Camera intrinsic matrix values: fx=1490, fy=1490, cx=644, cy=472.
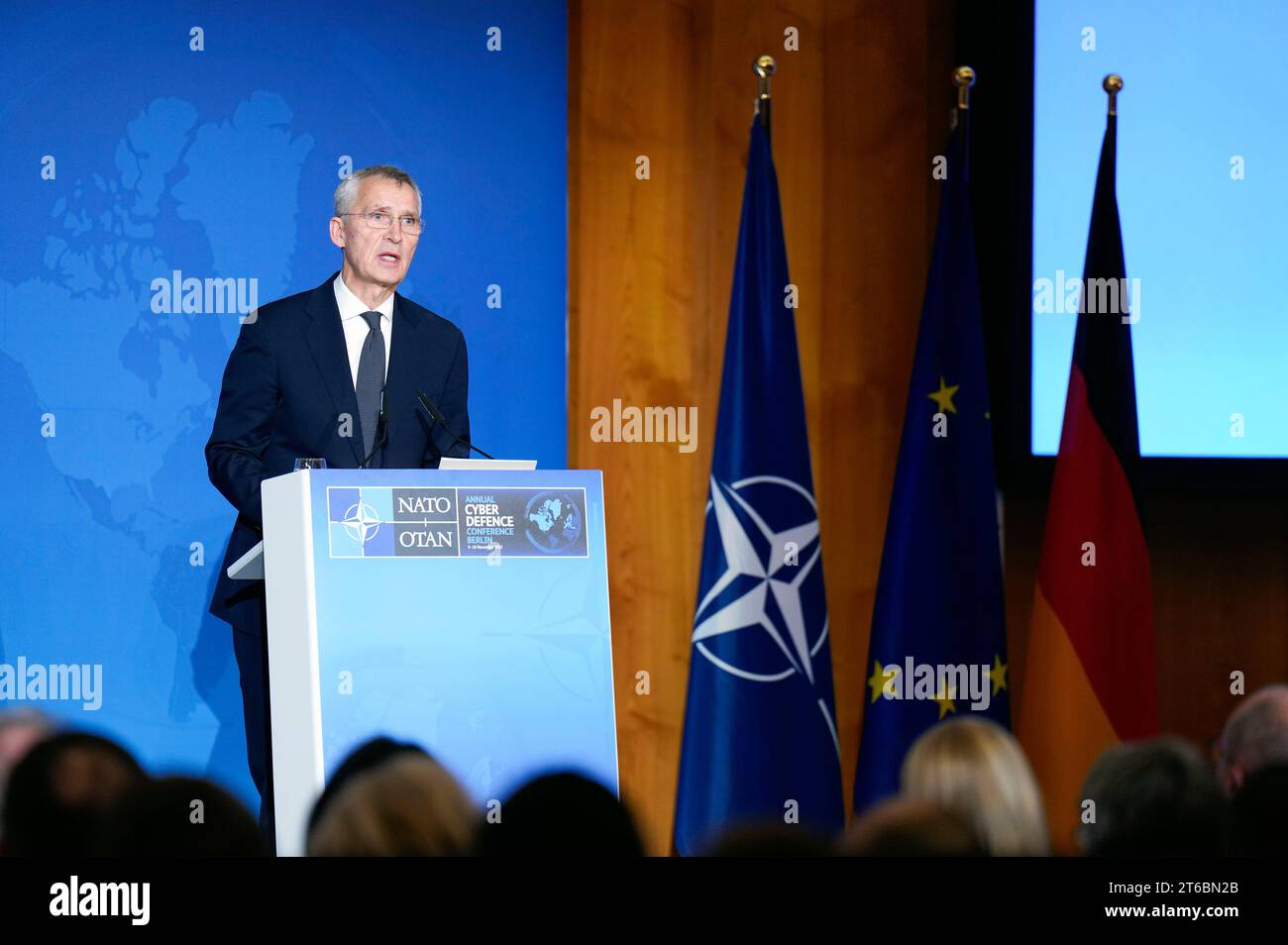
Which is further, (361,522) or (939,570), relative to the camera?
(939,570)

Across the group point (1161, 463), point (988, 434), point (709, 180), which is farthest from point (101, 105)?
point (1161, 463)

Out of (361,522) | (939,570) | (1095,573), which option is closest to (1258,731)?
(1095,573)

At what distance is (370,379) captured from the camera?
4.16m

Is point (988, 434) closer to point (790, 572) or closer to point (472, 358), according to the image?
point (790, 572)

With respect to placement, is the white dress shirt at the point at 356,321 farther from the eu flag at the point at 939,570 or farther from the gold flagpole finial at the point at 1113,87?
the gold flagpole finial at the point at 1113,87

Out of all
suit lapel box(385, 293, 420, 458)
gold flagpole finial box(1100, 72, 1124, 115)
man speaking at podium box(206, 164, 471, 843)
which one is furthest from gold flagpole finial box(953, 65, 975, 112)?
suit lapel box(385, 293, 420, 458)

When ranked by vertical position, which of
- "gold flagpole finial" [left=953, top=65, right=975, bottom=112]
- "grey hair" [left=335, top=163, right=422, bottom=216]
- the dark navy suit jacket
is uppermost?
"gold flagpole finial" [left=953, top=65, right=975, bottom=112]

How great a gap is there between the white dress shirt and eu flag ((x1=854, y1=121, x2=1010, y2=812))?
1628mm

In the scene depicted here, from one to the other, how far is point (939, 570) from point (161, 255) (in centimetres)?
276

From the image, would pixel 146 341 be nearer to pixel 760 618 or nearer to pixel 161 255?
pixel 161 255

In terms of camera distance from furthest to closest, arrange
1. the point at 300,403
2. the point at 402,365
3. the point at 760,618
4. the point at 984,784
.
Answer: the point at 760,618
the point at 402,365
the point at 300,403
the point at 984,784

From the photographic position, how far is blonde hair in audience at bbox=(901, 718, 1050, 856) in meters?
2.01

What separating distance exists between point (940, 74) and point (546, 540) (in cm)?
295

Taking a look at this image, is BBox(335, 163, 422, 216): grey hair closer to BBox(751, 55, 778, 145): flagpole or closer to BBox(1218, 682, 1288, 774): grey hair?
BBox(751, 55, 778, 145): flagpole
